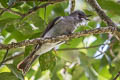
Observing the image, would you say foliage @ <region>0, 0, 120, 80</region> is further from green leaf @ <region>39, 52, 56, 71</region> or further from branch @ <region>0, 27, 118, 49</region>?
branch @ <region>0, 27, 118, 49</region>

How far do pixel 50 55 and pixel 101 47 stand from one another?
Result: 35.7 inches

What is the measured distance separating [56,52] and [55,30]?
371 mm

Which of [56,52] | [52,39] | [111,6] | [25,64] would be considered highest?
[52,39]

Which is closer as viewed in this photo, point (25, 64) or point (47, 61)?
point (25, 64)

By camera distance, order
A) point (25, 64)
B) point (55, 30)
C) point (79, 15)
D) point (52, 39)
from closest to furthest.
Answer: point (52, 39) → point (25, 64) → point (55, 30) → point (79, 15)

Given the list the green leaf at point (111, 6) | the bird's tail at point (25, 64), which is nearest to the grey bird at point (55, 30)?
the bird's tail at point (25, 64)

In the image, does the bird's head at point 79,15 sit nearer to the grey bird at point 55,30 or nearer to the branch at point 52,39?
the grey bird at point 55,30

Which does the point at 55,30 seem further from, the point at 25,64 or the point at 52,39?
the point at 52,39

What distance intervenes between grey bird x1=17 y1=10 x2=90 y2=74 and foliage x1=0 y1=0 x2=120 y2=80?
0.26 ft

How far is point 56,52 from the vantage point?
353 centimetres

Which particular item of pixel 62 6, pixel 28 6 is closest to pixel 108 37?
pixel 62 6

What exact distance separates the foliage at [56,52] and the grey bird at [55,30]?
3.1 inches

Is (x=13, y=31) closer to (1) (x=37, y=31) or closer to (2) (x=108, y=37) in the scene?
(1) (x=37, y=31)

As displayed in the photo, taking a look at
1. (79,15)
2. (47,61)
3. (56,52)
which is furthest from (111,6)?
(47,61)
